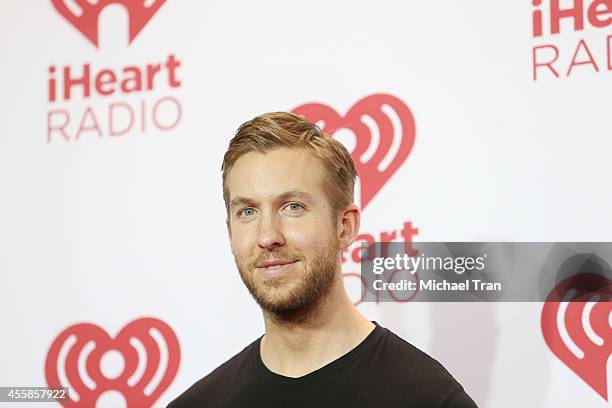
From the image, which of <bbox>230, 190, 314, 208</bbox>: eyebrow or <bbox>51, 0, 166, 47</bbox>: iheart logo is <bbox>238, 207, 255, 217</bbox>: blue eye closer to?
<bbox>230, 190, 314, 208</bbox>: eyebrow

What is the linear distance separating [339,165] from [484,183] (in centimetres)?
56

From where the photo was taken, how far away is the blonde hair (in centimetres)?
143

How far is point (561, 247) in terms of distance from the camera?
1839 mm

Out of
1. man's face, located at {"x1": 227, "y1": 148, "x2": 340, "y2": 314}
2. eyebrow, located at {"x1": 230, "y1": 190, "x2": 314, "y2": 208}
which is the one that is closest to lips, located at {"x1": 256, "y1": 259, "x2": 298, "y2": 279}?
man's face, located at {"x1": 227, "y1": 148, "x2": 340, "y2": 314}

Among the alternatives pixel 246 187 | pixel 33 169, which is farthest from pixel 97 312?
pixel 246 187

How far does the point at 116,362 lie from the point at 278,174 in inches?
38.3

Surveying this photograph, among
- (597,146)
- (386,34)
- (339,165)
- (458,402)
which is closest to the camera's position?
(458,402)

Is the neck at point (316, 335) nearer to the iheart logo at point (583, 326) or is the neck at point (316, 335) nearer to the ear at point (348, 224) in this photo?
the ear at point (348, 224)

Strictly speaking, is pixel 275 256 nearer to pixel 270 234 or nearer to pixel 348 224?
pixel 270 234

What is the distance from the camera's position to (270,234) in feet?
4.48

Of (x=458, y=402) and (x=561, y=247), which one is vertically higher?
(x=561, y=247)

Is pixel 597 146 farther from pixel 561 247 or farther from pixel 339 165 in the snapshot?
pixel 339 165

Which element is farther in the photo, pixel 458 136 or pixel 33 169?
pixel 33 169

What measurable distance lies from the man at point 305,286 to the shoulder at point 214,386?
0.03 ft
